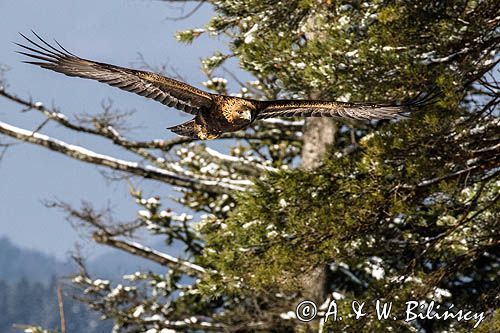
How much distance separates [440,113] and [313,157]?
481 centimetres

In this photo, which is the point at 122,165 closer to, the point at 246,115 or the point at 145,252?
the point at 145,252

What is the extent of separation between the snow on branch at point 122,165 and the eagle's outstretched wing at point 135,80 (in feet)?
24.4

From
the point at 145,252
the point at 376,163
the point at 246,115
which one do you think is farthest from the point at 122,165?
the point at 246,115

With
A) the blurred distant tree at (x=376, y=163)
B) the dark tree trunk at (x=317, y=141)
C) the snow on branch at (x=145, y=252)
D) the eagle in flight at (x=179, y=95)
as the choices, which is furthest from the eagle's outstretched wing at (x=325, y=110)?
the snow on branch at (x=145, y=252)

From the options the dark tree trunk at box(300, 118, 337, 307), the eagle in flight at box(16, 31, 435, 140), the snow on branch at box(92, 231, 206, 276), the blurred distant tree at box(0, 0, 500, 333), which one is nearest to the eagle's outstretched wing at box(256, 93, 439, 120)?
the eagle in flight at box(16, 31, 435, 140)

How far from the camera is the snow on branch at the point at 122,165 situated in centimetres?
1159

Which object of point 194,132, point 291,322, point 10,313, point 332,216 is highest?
point 10,313

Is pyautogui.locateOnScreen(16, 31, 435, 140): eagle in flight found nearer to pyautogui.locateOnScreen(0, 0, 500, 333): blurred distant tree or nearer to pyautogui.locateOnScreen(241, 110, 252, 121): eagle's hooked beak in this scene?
pyautogui.locateOnScreen(241, 110, 252, 121): eagle's hooked beak

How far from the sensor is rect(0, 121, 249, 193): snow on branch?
11594mm

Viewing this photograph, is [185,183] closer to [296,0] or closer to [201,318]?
[201,318]

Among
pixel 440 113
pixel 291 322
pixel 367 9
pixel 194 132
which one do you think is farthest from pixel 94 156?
pixel 194 132

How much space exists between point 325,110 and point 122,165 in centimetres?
766

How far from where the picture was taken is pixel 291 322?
1104 cm

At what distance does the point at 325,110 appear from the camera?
4.63m
